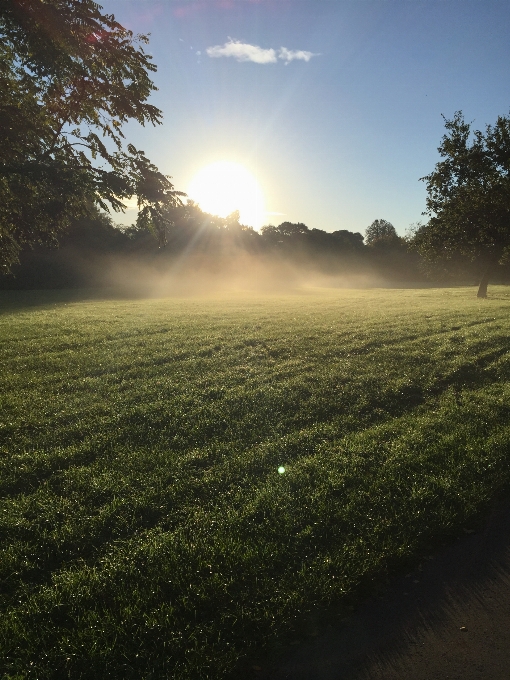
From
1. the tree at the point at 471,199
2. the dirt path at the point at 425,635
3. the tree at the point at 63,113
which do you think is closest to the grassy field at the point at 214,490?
the dirt path at the point at 425,635

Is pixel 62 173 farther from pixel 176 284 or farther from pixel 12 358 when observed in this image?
pixel 176 284

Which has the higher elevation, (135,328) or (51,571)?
(135,328)

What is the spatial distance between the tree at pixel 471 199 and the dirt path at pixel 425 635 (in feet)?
98.0

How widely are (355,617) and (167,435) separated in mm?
4206

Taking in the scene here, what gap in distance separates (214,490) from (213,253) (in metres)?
68.6

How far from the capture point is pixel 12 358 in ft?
37.4

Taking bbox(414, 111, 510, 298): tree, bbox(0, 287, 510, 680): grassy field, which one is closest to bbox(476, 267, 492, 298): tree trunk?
bbox(414, 111, 510, 298): tree

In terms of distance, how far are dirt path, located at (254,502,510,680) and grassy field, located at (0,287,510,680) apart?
0.82 ft

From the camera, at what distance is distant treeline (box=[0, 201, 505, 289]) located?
5228 cm

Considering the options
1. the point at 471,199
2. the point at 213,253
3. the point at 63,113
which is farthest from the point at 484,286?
the point at 213,253

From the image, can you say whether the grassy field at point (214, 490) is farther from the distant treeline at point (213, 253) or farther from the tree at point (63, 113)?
the distant treeline at point (213, 253)

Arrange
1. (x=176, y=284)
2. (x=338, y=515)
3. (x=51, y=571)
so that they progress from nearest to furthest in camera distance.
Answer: (x=51, y=571) < (x=338, y=515) < (x=176, y=284)

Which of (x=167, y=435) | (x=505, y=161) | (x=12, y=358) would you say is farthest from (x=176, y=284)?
(x=167, y=435)

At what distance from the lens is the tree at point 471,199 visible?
93.5 feet
